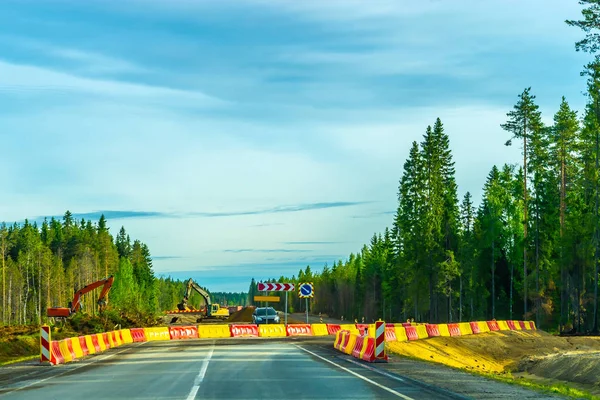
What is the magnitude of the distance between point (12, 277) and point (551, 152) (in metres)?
96.5

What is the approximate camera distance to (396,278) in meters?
120

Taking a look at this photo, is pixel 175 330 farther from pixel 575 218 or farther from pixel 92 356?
pixel 575 218

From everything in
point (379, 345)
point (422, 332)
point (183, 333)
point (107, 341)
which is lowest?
point (183, 333)

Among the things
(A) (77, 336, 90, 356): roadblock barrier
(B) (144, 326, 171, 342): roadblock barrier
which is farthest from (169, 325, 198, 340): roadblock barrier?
(A) (77, 336, 90, 356): roadblock barrier

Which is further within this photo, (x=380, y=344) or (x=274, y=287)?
(x=274, y=287)

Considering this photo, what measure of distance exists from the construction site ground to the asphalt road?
192cm

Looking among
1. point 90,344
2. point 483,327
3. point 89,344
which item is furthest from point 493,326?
point 89,344

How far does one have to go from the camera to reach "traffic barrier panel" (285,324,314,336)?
5809 centimetres

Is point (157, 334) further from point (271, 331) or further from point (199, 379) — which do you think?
point (199, 379)

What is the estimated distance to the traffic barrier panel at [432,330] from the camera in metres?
52.7

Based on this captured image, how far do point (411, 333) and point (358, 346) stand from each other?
1934cm

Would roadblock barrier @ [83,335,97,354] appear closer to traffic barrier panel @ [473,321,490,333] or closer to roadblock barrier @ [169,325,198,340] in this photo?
roadblock barrier @ [169,325,198,340]

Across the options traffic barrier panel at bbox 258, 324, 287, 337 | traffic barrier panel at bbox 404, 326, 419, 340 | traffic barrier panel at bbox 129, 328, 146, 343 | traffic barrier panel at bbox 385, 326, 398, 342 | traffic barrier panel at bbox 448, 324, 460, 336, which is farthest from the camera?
traffic barrier panel at bbox 258, 324, 287, 337

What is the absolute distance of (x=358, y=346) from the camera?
3111 cm
